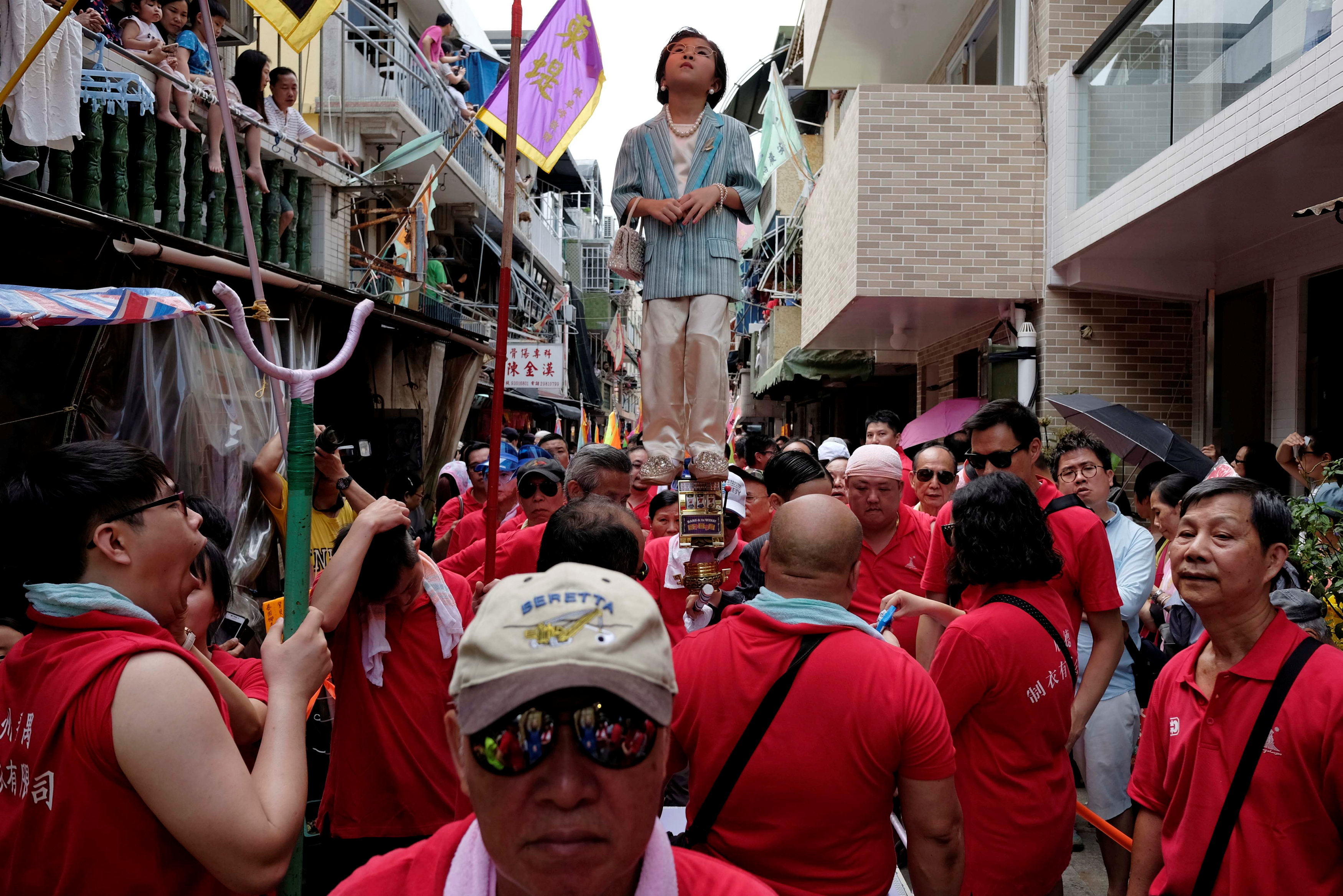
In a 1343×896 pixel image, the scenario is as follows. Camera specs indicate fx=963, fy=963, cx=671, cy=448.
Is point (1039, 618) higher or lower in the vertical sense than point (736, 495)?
lower

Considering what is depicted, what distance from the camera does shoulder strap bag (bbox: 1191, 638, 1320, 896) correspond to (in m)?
2.48

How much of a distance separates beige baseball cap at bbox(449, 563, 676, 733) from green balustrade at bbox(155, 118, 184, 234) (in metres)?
8.66

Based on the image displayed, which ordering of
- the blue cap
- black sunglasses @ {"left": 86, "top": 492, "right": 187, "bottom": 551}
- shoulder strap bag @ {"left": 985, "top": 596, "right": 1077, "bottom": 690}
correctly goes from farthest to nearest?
the blue cap → shoulder strap bag @ {"left": 985, "top": 596, "right": 1077, "bottom": 690} → black sunglasses @ {"left": 86, "top": 492, "right": 187, "bottom": 551}

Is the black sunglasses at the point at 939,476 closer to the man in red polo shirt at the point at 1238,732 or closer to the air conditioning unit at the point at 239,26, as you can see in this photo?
the man in red polo shirt at the point at 1238,732

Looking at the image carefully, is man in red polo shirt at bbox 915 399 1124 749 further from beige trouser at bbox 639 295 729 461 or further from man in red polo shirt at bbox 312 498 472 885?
man in red polo shirt at bbox 312 498 472 885

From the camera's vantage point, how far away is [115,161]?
7.86 metres

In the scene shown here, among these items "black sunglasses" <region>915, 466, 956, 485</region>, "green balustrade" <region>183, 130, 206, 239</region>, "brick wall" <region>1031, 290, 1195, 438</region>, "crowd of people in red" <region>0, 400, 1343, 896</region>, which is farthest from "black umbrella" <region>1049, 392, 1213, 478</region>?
"green balustrade" <region>183, 130, 206, 239</region>

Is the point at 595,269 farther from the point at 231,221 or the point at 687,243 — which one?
the point at 687,243

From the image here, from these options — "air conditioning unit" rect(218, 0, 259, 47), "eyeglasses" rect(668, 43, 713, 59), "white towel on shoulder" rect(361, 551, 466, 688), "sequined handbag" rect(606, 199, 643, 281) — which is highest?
"air conditioning unit" rect(218, 0, 259, 47)

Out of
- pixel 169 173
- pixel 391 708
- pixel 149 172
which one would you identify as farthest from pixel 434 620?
pixel 169 173

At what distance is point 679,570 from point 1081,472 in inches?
101

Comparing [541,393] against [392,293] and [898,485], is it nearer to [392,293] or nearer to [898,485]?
[392,293]

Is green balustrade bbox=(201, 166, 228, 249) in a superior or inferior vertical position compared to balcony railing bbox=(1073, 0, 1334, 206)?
inferior

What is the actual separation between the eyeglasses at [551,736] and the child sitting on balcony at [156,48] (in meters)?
8.84
